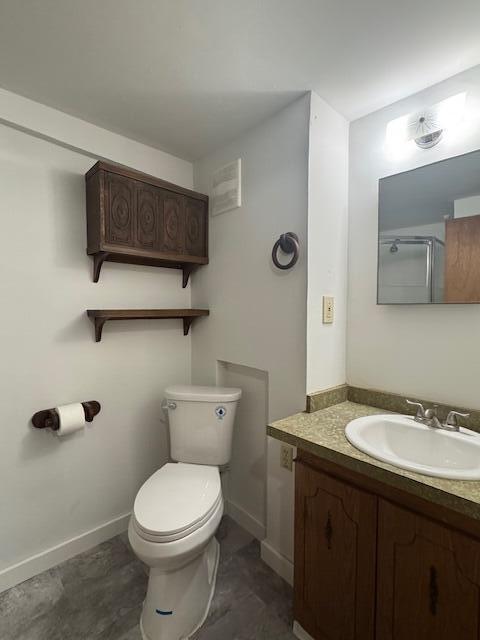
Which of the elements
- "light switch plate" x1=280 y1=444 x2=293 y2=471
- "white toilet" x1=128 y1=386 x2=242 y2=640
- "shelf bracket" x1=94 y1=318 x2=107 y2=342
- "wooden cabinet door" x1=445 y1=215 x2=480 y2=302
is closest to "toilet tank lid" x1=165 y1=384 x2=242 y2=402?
"white toilet" x1=128 y1=386 x2=242 y2=640

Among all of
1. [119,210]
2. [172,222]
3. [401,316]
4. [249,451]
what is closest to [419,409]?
[401,316]

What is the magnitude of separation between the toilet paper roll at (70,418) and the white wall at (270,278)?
0.83 meters

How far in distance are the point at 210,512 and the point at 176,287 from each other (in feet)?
4.39

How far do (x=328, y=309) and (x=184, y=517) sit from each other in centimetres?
112

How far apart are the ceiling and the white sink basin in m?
1.44

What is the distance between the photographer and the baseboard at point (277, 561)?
4.76ft

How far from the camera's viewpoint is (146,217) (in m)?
1.63

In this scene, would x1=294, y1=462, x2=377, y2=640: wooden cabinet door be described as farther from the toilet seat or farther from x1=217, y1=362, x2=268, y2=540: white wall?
x1=217, y1=362, x2=268, y2=540: white wall

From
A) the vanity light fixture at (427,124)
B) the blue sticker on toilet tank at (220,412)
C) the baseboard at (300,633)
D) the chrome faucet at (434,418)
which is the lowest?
→ the baseboard at (300,633)

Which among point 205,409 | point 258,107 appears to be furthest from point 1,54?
point 205,409

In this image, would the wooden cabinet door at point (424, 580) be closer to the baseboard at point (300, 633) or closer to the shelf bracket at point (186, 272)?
the baseboard at point (300, 633)

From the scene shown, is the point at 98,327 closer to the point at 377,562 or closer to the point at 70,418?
the point at 70,418

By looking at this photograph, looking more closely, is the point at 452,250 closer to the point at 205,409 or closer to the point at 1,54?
the point at 205,409

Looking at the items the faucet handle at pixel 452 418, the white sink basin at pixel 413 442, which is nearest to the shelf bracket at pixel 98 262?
the white sink basin at pixel 413 442
